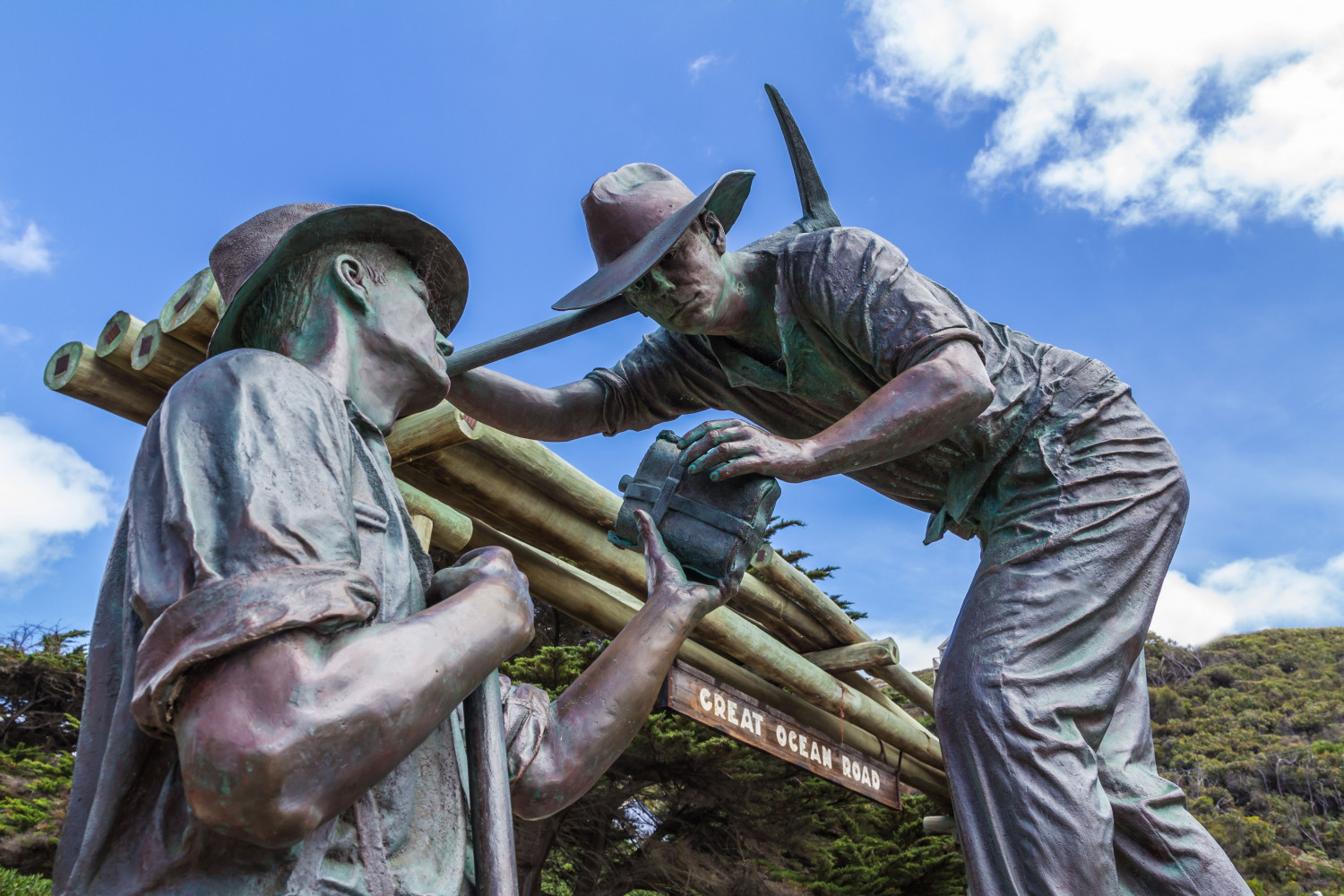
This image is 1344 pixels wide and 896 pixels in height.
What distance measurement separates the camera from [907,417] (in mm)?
2594

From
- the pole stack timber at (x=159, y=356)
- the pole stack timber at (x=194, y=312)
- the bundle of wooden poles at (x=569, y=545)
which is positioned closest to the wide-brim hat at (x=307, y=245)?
the bundle of wooden poles at (x=569, y=545)

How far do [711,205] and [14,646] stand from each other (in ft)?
26.4

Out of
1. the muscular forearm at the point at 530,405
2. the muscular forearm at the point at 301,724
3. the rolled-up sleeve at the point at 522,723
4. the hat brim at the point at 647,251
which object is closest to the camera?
the muscular forearm at the point at 301,724

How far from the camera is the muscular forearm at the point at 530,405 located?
3.20 m

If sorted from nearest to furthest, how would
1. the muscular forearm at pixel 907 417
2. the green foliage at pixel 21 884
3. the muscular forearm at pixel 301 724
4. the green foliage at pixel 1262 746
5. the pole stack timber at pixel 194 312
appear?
the muscular forearm at pixel 301 724, the muscular forearm at pixel 907 417, the pole stack timber at pixel 194 312, the green foliage at pixel 21 884, the green foliage at pixel 1262 746

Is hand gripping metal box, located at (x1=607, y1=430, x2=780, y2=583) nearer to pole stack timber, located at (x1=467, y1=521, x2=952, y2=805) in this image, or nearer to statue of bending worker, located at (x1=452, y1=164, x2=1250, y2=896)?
statue of bending worker, located at (x1=452, y1=164, x2=1250, y2=896)

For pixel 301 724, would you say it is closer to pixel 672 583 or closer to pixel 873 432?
pixel 672 583

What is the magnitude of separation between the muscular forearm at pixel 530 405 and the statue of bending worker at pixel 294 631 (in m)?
1.19

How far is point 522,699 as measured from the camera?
2.04m

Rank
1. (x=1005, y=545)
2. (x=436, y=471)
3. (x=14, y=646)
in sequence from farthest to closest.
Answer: (x=14, y=646) → (x=436, y=471) → (x=1005, y=545)

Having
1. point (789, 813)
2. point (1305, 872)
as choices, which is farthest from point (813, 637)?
point (1305, 872)

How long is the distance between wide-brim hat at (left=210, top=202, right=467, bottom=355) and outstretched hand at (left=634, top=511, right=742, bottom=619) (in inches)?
26.0

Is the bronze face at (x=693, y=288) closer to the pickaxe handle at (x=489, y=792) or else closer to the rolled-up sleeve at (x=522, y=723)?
the rolled-up sleeve at (x=522, y=723)

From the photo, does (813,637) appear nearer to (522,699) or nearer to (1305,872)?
(522,699)
